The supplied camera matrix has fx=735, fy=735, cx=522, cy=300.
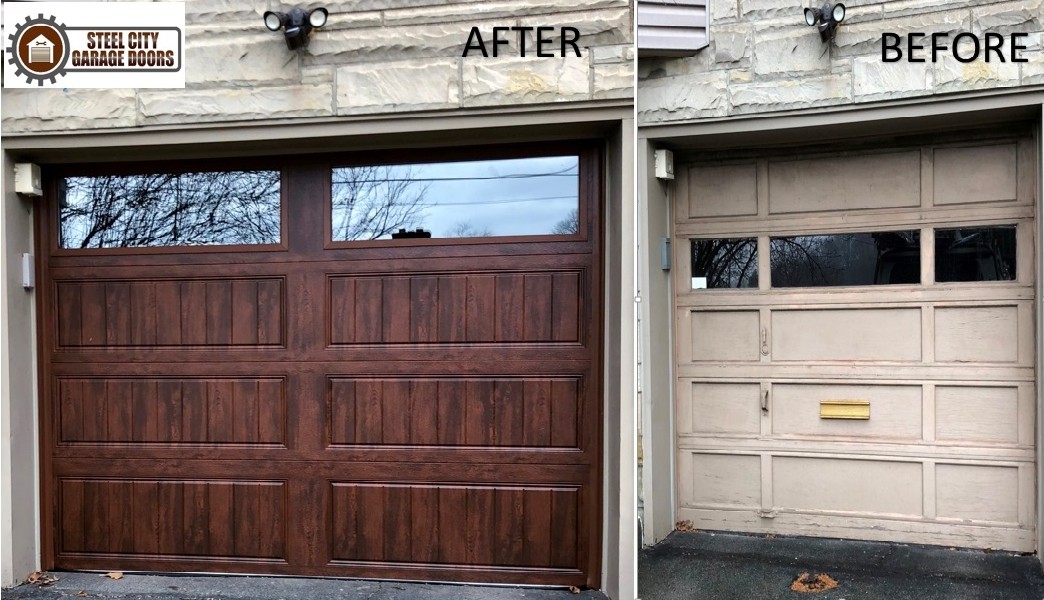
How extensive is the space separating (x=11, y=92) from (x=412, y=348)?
107 inches

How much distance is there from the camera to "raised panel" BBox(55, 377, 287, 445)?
4.34 m

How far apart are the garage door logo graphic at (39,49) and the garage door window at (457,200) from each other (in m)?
1.67

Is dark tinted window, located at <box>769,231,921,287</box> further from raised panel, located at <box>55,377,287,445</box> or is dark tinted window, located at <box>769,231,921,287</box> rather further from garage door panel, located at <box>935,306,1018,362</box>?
raised panel, located at <box>55,377,287,445</box>

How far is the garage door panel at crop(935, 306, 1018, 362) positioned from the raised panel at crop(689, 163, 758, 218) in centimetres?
129

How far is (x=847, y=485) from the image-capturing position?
14.8 ft

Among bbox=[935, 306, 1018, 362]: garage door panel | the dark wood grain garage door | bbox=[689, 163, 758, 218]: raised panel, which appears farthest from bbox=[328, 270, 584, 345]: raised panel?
A: bbox=[935, 306, 1018, 362]: garage door panel

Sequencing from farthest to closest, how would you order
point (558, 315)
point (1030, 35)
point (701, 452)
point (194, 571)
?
point (701, 452), point (194, 571), point (558, 315), point (1030, 35)

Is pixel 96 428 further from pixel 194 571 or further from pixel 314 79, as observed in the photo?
pixel 314 79

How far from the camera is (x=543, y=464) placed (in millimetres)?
4133

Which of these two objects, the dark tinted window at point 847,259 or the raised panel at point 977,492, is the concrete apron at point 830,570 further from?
the dark tinted window at point 847,259

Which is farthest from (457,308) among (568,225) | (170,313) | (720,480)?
(720,480)

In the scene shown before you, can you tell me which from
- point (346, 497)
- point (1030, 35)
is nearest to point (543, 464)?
point (346, 497)

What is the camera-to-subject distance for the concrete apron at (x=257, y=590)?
159 inches

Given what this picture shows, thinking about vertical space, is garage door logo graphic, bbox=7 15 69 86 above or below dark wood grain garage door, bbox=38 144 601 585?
above
